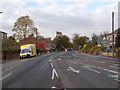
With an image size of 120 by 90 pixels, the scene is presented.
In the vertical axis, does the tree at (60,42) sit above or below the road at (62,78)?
above

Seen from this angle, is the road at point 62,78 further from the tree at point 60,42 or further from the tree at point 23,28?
the tree at point 60,42

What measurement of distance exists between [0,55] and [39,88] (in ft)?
117

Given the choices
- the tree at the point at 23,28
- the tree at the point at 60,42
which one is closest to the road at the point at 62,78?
the tree at the point at 23,28

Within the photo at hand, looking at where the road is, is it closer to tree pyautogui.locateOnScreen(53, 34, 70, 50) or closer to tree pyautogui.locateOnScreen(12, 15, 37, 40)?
tree pyautogui.locateOnScreen(12, 15, 37, 40)

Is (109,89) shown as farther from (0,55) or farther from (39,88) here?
(0,55)

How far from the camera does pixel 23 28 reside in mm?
71812

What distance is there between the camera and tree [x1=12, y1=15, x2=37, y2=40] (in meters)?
71.2

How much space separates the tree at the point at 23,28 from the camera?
234ft

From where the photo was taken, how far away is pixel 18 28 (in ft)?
235

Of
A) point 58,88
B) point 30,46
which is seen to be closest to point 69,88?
point 58,88

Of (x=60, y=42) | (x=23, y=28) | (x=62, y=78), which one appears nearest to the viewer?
(x=62, y=78)

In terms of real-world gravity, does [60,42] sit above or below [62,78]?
above

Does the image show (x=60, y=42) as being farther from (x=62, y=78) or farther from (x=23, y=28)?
(x=62, y=78)

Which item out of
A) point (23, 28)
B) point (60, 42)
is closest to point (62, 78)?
point (23, 28)
